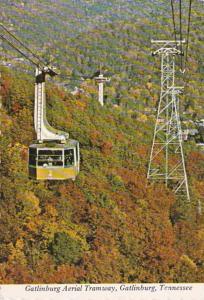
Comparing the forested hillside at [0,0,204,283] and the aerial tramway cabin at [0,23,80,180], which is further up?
the aerial tramway cabin at [0,23,80,180]

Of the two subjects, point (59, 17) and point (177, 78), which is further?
point (177, 78)

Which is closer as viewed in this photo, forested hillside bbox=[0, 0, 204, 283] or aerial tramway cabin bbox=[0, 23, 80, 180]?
aerial tramway cabin bbox=[0, 23, 80, 180]

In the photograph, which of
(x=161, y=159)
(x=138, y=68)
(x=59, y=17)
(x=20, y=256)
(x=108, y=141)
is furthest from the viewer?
(x=138, y=68)

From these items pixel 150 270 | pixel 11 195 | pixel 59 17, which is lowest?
pixel 150 270

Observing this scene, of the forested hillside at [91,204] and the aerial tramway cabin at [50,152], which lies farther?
the forested hillside at [91,204]

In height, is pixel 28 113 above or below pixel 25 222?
above

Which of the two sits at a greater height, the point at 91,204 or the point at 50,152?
the point at 50,152

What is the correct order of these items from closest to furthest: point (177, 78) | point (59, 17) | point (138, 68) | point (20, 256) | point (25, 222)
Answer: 1. point (20, 256)
2. point (25, 222)
3. point (59, 17)
4. point (177, 78)
5. point (138, 68)

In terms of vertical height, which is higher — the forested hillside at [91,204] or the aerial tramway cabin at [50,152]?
the aerial tramway cabin at [50,152]

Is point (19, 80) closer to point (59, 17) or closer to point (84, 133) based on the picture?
point (84, 133)

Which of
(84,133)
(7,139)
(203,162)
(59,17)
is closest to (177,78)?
(59,17)

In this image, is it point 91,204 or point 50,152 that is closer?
point 50,152
